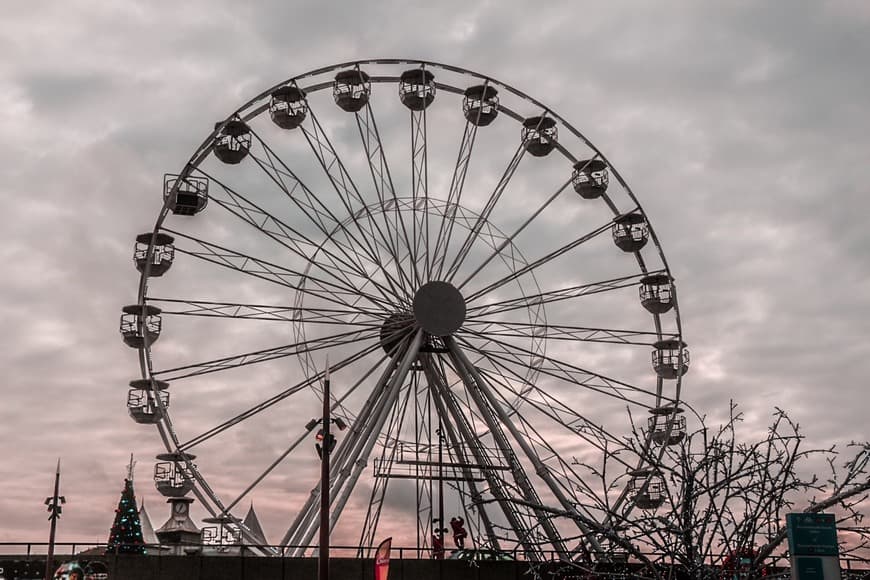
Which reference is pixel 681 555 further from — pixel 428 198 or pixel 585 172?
pixel 585 172

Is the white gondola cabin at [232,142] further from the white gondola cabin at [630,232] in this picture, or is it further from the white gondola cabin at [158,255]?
the white gondola cabin at [630,232]

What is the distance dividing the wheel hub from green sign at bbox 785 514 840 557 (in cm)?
1716

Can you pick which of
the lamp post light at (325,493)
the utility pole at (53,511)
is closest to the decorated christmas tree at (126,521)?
the utility pole at (53,511)

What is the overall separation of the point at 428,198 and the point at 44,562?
43.7 ft

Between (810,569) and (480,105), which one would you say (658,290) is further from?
(810,569)

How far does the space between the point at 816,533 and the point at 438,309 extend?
57.0 ft

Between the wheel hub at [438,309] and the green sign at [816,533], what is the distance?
17.2m

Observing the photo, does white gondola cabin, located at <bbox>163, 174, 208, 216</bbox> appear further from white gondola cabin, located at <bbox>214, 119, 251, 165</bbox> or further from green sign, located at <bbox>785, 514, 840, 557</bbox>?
green sign, located at <bbox>785, 514, 840, 557</bbox>

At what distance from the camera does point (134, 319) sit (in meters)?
26.8

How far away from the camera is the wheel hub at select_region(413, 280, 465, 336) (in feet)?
86.7

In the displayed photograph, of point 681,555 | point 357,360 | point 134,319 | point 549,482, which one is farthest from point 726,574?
point 134,319

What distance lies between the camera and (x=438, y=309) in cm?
2653

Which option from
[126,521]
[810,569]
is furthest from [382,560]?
[126,521]

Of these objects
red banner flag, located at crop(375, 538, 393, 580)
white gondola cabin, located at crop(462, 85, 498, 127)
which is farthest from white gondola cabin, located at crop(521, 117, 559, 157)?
red banner flag, located at crop(375, 538, 393, 580)
